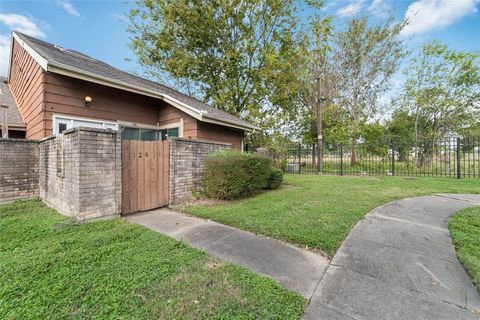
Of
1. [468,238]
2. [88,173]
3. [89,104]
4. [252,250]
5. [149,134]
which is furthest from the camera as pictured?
[149,134]

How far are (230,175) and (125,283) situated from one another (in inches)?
148

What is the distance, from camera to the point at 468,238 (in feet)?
10.2

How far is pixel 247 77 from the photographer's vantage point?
46.3ft

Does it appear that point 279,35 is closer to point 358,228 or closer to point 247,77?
point 247,77

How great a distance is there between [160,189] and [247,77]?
11.3 m

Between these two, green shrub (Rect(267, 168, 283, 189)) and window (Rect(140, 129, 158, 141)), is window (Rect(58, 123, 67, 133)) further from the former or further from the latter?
green shrub (Rect(267, 168, 283, 189))

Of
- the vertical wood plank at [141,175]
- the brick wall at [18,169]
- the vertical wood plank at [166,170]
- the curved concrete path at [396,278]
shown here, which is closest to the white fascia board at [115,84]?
the vertical wood plank at [166,170]

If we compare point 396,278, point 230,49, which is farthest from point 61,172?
point 230,49

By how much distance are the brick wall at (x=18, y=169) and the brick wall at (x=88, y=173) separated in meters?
2.28

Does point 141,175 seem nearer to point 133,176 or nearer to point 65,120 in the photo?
point 133,176

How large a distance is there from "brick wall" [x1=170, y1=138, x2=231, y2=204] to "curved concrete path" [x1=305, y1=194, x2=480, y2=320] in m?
→ 4.07

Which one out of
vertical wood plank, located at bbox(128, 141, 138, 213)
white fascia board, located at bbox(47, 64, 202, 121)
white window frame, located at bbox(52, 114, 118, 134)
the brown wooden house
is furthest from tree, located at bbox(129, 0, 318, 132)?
vertical wood plank, located at bbox(128, 141, 138, 213)

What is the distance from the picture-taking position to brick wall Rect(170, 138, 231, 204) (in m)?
5.38

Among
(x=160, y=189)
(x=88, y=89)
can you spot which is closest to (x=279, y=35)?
(x=88, y=89)
